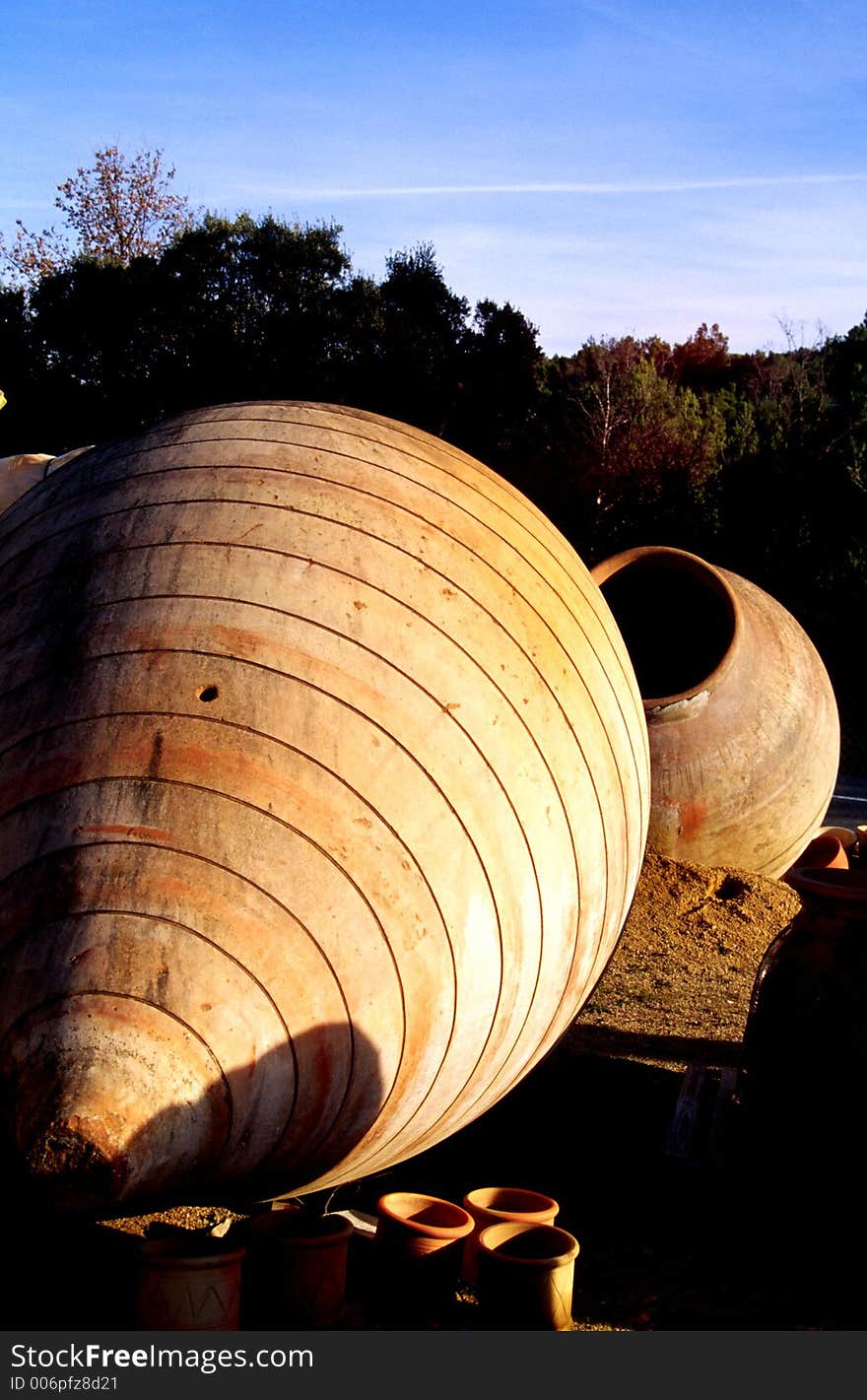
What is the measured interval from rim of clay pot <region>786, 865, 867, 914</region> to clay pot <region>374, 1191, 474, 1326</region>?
155 centimetres

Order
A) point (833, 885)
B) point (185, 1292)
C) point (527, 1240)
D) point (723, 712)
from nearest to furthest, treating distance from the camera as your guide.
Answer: point (185, 1292)
point (527, 1240)
point (833, 885)
point (723, 712)

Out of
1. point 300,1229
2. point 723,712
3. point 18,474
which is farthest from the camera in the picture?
point 723,712

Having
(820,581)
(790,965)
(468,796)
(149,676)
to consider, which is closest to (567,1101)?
(790,965)

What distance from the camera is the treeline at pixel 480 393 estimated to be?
1803 cm

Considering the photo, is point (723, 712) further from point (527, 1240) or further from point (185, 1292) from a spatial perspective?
point (185, 1292)

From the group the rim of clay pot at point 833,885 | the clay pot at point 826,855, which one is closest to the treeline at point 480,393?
the clay pot at point 826,855

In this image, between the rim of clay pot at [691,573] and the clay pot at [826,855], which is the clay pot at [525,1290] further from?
the rim of clay pot at [691,573]

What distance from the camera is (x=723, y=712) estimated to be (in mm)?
6859

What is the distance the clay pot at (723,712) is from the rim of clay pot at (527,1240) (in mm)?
3680

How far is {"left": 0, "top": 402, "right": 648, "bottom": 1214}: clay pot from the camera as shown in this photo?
2135 mm

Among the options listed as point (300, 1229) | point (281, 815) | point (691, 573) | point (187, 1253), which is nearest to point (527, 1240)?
point (300, 1229)

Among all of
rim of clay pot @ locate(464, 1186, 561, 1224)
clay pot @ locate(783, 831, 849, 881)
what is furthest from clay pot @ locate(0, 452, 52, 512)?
clay pot @ locate(783, 831, 849, 881)

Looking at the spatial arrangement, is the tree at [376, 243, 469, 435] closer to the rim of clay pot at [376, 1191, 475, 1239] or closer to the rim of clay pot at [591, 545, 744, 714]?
the rim of clay pot at [591, 545, 744, 714]

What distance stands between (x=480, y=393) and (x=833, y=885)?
17594 mm
